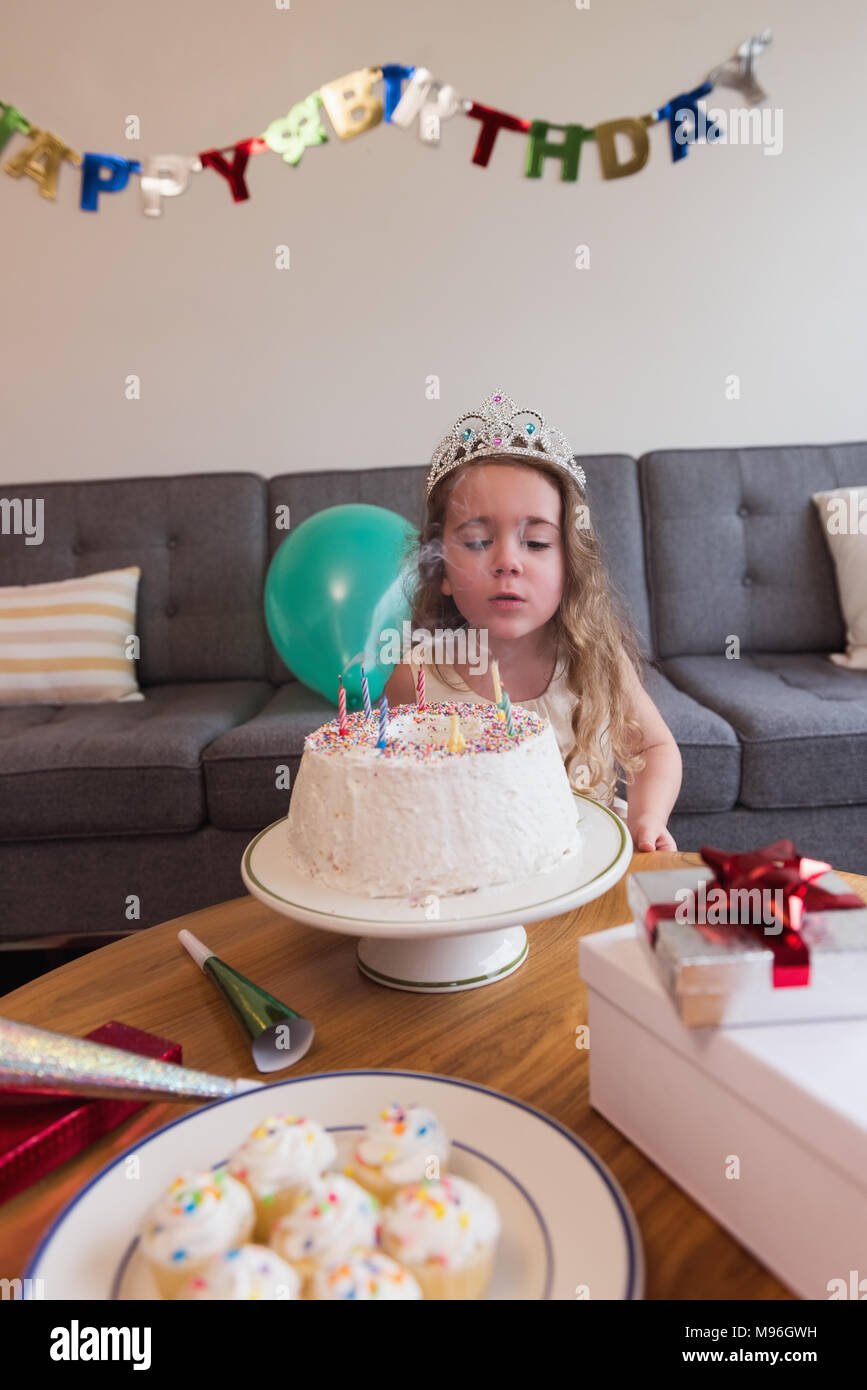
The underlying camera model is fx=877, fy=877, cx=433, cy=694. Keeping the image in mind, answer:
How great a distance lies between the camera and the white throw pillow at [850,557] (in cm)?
231

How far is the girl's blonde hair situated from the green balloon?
0.91ft

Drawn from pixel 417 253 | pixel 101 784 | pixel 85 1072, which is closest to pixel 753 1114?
pixel 85 1072

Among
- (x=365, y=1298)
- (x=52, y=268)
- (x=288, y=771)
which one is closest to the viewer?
(x=365, y=1298)

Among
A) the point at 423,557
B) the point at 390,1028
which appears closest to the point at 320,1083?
the point at 390,1028

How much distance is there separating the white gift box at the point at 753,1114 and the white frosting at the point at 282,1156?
211mm

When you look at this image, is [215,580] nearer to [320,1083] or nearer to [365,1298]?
[320,1083]

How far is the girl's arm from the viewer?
4.63 feet

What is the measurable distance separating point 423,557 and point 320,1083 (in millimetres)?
1278

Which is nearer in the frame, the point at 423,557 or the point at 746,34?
the point at 423,557

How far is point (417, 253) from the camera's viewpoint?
2775 mm

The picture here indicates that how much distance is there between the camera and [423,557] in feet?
5.79

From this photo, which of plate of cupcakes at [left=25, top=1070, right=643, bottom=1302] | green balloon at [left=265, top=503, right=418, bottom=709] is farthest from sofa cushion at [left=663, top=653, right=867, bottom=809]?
plate of cupcakes at [left=25, top=1070, right=643, bottom=1302]

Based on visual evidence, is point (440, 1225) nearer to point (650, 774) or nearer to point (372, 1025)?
point (372, 1025)

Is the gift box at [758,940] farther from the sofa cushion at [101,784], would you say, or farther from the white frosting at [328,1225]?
the sofa cushion at [101,784]
